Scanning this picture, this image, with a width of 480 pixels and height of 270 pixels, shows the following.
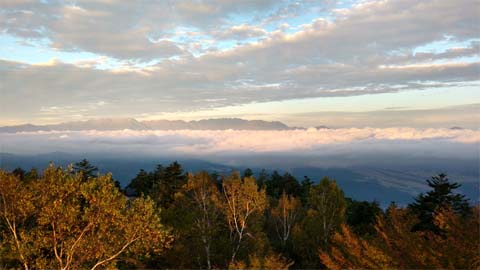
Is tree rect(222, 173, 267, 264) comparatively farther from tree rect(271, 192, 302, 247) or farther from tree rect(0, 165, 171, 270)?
tree rect(0, 165, 171, 270)

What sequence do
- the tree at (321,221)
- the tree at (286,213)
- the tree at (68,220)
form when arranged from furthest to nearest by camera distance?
the tree at (286,213)
the tree at (321,221)
the tree at (68,220)

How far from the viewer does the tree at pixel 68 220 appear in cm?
2753

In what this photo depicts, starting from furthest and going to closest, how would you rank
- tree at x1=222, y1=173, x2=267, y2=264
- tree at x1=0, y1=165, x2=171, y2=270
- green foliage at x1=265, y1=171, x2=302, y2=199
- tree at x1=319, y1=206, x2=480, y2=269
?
green foliage at x1=265, y1=171, x2=302, y2=199 → tree at x1=222, y1=173, x2=267, y2=264 → tree at x1=0, y1=165, x2=171, y2=270 → tree at x1=319, y1=206, x2=480, y2=269

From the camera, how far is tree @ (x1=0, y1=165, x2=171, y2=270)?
27531 millimetres

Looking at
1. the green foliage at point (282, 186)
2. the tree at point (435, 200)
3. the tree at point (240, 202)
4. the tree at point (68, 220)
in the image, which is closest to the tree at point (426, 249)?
the tree at point (68, 220)

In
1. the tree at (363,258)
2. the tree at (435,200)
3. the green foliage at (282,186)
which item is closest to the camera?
the tree at (363,258)

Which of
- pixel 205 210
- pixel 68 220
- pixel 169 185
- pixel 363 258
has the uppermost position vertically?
pixel 68 220

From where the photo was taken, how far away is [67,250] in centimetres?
2755

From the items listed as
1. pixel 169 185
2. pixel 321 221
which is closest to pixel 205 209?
pixel 321 221

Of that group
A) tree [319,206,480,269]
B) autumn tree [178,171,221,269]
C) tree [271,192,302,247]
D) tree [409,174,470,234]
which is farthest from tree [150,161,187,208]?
tree [319,206,480,269]

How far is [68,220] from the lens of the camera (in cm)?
2753

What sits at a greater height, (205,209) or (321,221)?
(205,209)

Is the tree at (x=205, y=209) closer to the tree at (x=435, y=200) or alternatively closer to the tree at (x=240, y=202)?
the tree at (x=240, y=202)

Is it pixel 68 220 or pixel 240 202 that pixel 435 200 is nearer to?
pixel 240 202
